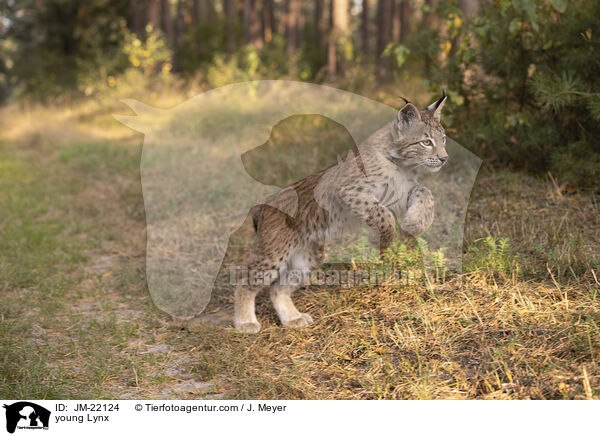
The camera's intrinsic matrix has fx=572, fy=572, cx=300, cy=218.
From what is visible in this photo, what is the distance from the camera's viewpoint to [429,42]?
7.52 metres

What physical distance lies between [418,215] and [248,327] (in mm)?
1553

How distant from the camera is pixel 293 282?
452 centimetres

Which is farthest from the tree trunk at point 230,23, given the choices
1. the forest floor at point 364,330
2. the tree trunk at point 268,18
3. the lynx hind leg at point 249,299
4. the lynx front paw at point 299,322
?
the lynx front paw at point 299,322

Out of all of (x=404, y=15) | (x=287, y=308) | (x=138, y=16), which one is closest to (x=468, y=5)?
(x=287, y=308)

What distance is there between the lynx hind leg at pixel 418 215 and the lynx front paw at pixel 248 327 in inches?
54.3

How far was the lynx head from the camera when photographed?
373cm

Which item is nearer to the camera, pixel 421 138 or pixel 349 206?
pixel 421 138

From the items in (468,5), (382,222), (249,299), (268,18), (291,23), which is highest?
(468,5)

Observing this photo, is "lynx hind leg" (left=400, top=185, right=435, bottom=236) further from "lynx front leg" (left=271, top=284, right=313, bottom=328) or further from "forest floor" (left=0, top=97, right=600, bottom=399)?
"lynx front leg" (left=271, top=284, right=313, bottom=328)

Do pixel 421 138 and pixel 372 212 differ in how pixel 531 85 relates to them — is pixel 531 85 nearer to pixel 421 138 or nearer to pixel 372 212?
pixel 421 138

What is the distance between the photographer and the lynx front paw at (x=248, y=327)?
14.2ft
